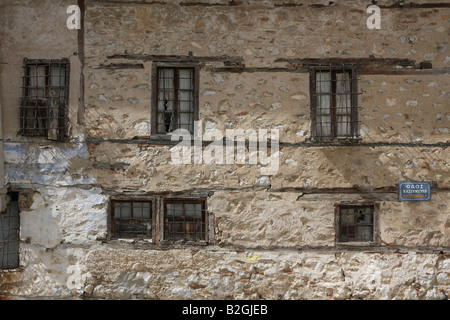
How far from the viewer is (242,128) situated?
713cm

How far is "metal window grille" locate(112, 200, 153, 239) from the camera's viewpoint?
23.5ft

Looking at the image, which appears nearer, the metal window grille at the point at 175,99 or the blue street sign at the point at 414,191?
the blue street sign at the point at 414,191

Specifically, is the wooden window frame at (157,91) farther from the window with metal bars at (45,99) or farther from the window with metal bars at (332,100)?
the window with metal bars at (332,100)

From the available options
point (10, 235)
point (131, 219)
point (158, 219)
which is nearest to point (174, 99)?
point (158, 219)

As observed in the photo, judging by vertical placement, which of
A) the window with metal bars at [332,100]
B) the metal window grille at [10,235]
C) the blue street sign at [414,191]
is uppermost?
the window with metal bars at [332,100]

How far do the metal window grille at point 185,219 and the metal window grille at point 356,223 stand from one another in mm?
2309

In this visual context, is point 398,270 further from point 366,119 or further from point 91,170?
point 91,170

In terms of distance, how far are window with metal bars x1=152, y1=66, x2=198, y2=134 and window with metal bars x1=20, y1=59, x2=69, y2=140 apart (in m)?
1.52

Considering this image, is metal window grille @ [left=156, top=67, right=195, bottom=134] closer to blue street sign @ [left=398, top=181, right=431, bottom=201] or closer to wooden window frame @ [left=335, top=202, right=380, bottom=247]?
wooden window frame @ [left=335, top=202, right=380, bottom=247]

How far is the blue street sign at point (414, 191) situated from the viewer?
7.07m

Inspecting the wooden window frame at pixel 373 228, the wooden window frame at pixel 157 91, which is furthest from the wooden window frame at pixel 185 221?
the wooden window frame at pixel 373 228

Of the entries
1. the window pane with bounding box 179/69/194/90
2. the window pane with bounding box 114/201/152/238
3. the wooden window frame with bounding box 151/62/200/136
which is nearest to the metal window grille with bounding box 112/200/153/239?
the window pane with bounding box 114/201/152/238

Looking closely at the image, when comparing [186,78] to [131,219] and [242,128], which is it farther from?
[131,219]

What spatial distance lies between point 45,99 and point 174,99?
208 cm
